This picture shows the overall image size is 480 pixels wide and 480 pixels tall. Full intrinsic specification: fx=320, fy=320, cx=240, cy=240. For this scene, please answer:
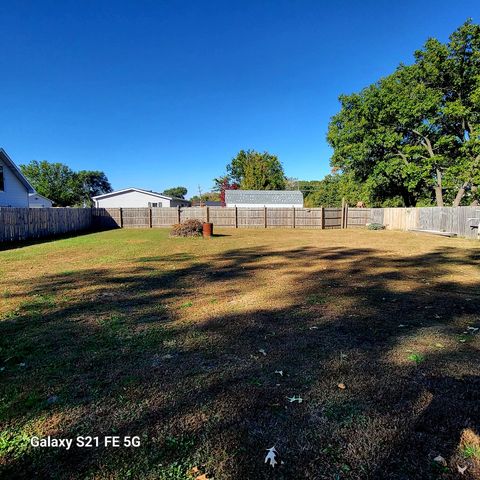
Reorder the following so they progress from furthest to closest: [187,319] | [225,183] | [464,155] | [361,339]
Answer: [225,183] < [464,155] < [187,319] < [361,339]

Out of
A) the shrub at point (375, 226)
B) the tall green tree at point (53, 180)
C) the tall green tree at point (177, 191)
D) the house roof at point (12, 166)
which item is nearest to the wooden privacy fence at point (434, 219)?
the shrub at point (375, 226)

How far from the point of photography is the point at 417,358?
2990 mm

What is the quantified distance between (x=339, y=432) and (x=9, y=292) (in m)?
5.51

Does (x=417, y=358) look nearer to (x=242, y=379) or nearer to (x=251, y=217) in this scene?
(x=242, y=379)

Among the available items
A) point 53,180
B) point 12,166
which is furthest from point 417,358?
point 53,180

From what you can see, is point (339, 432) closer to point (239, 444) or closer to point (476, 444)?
point (239, 444)

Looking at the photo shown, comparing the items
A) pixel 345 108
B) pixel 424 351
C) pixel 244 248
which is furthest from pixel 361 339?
pixel 345 108

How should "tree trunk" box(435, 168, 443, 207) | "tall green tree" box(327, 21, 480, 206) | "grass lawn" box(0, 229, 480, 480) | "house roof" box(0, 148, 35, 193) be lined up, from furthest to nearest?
"tree trunk" box(435, 168, 443, 207), "tall green tree" box(327, 21, 480, 206), "house roof" box(0, 148, 35, 193), "grass lawn" box(0, 229, 480, 480)

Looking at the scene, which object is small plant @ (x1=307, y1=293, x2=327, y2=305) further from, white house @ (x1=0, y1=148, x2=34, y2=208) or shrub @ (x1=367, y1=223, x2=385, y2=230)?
white house @ (x1=0, y1=148, x2=34, y2=208)

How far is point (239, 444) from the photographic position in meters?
1.92

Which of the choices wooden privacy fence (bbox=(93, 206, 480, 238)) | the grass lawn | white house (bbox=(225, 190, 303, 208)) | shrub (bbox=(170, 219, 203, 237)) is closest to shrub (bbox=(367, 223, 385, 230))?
wooden privacy fence (bbox=(93, 206, 480, 238))

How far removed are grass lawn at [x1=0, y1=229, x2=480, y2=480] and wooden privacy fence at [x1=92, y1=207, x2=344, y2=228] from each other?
56.8ft

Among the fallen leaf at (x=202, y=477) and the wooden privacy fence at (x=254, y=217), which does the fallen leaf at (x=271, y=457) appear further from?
the wooden privacy fence at (x=254, y=217)

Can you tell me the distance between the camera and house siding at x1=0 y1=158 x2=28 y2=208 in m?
17.4
